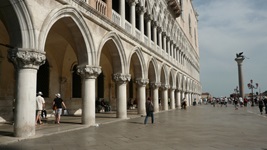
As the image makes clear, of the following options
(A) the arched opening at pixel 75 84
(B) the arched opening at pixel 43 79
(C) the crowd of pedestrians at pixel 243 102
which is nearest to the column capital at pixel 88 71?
(B) the arched opening at pixel 43 79

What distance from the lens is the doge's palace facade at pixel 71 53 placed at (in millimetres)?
7039

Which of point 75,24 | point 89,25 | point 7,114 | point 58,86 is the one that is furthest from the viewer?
point 58,86

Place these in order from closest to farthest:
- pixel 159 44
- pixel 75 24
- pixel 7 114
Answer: pixel 75 24
pixel 7 114
pixel 159 44

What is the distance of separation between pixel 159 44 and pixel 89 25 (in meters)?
12.4

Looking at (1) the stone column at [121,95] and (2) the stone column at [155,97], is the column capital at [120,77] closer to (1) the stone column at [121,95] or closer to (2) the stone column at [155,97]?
(1) the stone column at [121,95]

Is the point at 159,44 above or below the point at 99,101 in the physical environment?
above

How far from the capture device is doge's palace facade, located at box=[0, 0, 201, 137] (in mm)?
7039

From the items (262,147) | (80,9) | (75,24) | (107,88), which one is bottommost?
(262,147)

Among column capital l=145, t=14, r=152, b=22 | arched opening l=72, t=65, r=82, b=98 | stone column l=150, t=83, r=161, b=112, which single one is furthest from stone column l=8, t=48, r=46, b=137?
stone column l=150, t=83, r=161, b=112

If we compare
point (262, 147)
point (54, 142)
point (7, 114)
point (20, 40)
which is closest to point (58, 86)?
point (7, 114)

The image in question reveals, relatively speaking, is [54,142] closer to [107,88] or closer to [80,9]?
[80,9]

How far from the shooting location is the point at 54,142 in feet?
20.7

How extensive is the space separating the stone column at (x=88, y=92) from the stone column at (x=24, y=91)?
10.1ft

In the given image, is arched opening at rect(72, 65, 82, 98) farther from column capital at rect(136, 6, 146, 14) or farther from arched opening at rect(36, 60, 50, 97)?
column capital at rect(136, 6, 146, 14)
